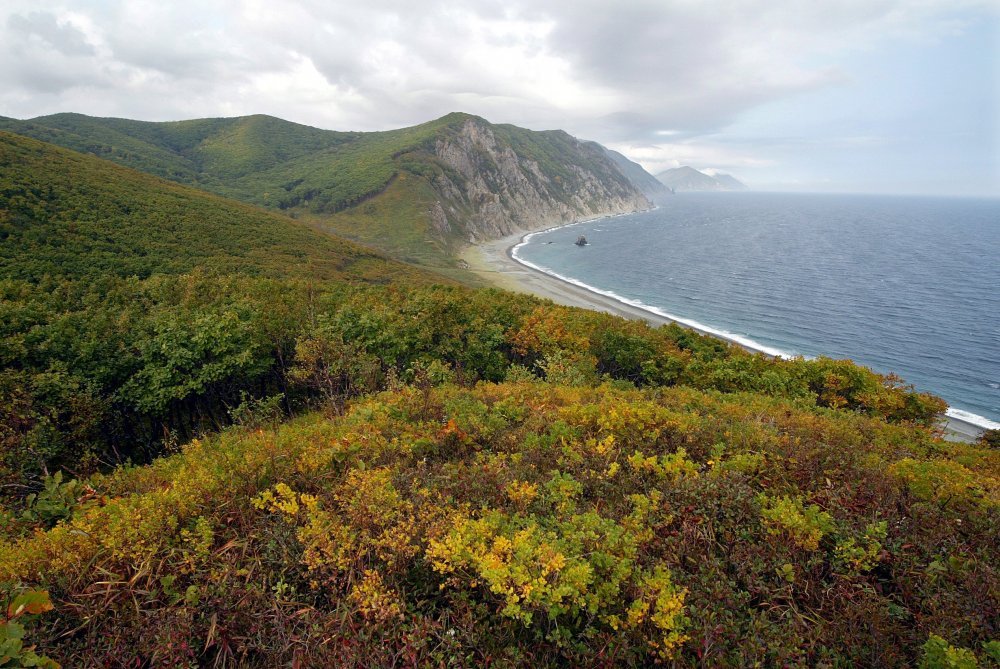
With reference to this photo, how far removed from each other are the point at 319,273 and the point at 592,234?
402 ft

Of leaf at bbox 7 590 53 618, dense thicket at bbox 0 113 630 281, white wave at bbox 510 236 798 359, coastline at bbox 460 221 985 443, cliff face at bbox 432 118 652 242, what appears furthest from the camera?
cliff face at bbox 432 118 652 242

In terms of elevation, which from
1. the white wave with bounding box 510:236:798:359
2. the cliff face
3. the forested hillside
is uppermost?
the cliff face

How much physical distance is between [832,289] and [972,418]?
4754 centimetres

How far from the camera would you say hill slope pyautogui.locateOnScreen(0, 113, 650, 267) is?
114688 millimetres

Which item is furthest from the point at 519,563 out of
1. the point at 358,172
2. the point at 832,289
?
the point at 358,172

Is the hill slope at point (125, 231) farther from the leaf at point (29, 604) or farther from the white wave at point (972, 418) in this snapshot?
the white wave at point (972, 418)

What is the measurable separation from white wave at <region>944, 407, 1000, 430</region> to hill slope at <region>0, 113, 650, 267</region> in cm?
8012

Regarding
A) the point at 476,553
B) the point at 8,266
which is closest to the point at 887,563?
the point at 476,553

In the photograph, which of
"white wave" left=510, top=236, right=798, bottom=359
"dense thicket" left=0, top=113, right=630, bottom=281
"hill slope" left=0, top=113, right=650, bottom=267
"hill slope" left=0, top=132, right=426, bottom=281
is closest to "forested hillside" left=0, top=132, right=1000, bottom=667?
Result: "white wave" left=510, top=236, right=798, bottom=359

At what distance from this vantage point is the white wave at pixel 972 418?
122 ft

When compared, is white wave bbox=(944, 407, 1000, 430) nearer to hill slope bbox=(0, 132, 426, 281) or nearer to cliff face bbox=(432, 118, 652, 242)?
hill slope bbox=(0, 132, 426, 281)

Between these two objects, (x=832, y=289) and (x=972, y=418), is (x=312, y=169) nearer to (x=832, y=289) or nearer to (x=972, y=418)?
(x=832, y=289)

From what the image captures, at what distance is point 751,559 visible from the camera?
522cm

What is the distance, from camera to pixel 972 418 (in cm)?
3850
